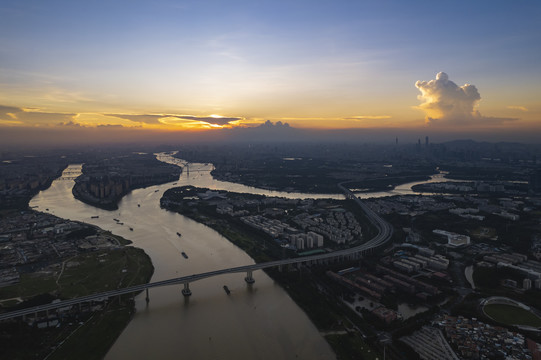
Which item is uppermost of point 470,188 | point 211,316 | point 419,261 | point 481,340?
point 470,188

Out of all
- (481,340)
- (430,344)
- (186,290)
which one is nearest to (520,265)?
(481,340)

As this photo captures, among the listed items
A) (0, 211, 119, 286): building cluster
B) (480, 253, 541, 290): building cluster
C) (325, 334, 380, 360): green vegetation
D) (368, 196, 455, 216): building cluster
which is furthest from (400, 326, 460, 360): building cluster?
(368, 196, 455, 216): building cluster

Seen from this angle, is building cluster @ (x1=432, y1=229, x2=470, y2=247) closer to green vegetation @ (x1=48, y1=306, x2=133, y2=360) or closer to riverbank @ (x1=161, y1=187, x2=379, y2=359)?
riverbank @ (x1=161, y1=187, x2=379, y2=359)

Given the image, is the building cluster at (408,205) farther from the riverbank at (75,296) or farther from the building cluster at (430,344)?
the riverbank at (75,296)

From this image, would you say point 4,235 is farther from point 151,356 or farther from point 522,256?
point 522,256

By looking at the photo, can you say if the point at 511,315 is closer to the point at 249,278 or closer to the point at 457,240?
the point at 457,240
